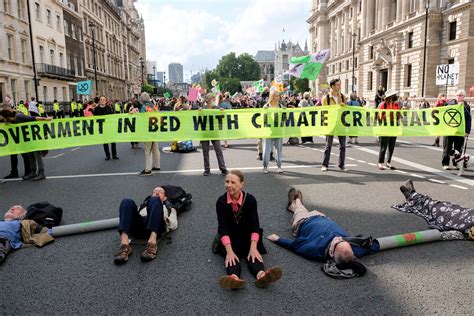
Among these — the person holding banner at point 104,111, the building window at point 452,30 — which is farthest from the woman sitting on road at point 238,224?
the building window at point 452,30

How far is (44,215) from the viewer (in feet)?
18.4

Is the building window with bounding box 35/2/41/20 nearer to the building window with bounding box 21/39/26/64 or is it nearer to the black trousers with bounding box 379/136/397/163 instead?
the building window with bounding box 21/39/26/64

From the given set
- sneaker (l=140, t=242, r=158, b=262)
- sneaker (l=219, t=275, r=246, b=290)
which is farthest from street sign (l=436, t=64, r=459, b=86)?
sneaker (l=219, t=275, r=246, b=290)

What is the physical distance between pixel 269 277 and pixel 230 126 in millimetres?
6155

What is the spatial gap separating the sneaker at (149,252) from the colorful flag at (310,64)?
39.0ft

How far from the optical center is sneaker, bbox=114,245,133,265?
4409 millimetres

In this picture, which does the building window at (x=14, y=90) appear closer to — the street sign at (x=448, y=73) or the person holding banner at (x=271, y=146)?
the person holding banner at (x=271, y=146)

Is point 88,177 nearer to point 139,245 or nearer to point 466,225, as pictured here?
point 139,245

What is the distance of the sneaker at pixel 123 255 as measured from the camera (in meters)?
4.41

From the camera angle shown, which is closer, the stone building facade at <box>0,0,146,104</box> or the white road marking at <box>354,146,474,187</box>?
the white road marking at <box>354,146,474,187</box>

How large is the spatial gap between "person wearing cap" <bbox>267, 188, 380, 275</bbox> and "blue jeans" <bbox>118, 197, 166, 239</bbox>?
143 centimetres

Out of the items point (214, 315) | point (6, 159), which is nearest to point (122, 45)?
point (6, 159)

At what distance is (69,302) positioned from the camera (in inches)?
143

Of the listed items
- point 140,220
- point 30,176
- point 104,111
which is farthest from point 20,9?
point 140,220
